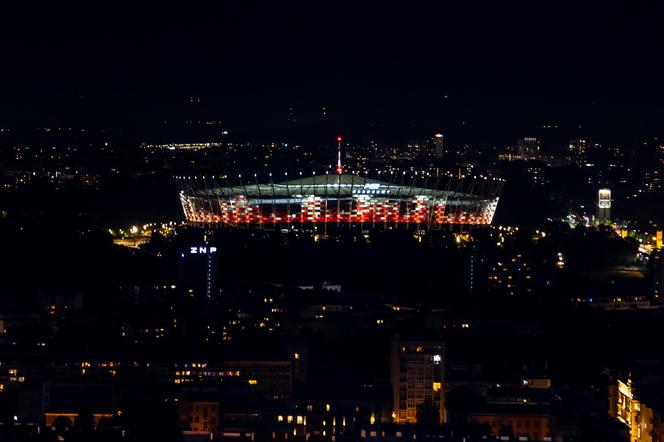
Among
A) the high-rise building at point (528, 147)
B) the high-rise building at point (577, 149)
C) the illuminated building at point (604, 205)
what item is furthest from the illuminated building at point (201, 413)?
the high-rise building at point (528, 147)

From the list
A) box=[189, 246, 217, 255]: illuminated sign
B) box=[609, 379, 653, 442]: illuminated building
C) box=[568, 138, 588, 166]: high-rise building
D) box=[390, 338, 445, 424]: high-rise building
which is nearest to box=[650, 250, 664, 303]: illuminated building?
box=[189, 246, 217, 255]: illuminated sign

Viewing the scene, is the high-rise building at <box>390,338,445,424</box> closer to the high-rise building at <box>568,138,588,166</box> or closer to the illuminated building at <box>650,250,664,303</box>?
the illuminated building at <box>650,250,664,303</box>

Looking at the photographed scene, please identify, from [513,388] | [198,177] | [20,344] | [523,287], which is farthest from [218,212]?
[513,388]

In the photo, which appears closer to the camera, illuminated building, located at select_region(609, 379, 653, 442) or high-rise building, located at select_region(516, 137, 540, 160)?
illuminated building, located at select_region(609, 379, 653, 442)

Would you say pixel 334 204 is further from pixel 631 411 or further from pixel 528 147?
pixel 528 147

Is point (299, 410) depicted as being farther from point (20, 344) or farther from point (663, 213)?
point (663, 213)

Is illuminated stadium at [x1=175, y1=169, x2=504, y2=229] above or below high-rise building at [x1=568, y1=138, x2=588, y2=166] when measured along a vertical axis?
below

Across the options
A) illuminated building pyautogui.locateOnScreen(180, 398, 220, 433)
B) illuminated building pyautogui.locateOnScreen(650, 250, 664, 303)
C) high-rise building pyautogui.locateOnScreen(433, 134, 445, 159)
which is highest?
high-rise building pyautogui.locateOnScreen(433, 134, 445, 159)
